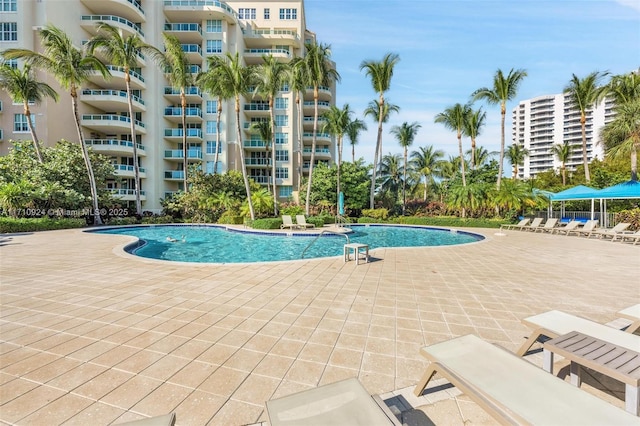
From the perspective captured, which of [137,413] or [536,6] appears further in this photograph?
[536,6]

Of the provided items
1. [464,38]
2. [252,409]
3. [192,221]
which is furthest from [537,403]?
[192,221]

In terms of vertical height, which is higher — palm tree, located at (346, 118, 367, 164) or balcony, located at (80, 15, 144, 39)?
balcony, located at (80, 15, 144, 39)

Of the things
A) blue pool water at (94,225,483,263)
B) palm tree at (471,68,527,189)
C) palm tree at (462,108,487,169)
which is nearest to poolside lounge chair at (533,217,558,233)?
blue pool water at (94,225,483,263)

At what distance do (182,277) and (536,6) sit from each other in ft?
42.6

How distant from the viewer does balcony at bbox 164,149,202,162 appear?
94.7ft

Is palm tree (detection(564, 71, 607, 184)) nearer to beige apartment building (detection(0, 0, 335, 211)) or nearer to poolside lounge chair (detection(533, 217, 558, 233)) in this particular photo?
poolside lounge chair (detection(533, 217, 558, 233))

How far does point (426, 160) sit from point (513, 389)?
3538 cm

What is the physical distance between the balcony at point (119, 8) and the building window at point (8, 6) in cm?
473

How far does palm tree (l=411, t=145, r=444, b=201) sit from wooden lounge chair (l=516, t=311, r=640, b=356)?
3346 centimetres

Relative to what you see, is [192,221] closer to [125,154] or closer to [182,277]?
[125,154]

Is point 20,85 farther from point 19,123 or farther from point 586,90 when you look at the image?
point 586,90

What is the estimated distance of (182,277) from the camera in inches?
254

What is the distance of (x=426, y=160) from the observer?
34.5 metres

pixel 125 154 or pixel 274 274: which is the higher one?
pixel 125 154
